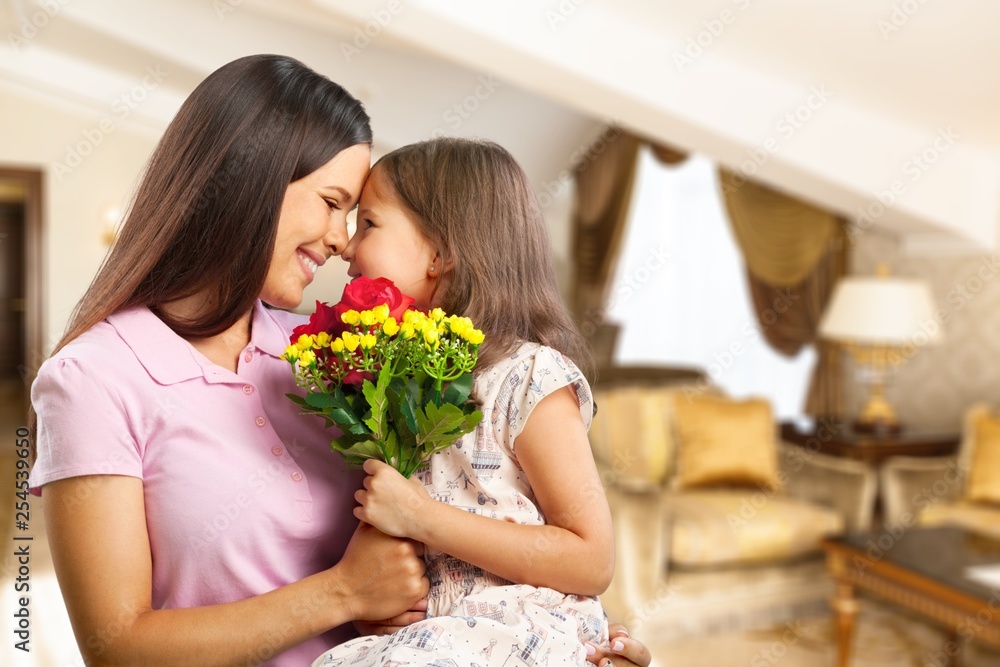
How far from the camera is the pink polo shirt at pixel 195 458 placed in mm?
1079

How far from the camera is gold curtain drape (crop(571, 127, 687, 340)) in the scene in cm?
835

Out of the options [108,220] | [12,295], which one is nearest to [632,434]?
[108,220]

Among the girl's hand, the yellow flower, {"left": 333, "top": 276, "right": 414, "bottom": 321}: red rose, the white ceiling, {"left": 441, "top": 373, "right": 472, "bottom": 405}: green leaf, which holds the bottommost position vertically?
the girl's hand

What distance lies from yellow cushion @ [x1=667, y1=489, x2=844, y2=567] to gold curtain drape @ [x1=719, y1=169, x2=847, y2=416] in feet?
6.45

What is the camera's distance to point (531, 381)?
123 centimetres

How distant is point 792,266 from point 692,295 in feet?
4.19

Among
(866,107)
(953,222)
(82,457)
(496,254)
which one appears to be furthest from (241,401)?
(953,222)

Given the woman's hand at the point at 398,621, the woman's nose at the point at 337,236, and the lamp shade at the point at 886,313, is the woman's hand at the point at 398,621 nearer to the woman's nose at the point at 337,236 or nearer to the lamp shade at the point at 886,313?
the woman's nose at the point at 337,236

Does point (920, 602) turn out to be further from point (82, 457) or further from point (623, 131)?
point (623, 131)

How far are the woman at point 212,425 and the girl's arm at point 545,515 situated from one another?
0.06m

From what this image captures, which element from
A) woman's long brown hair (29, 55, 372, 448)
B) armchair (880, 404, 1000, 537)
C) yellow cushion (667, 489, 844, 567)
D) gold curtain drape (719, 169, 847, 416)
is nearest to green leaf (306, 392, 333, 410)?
woman's long brown hair (29, 55, 372, 448)

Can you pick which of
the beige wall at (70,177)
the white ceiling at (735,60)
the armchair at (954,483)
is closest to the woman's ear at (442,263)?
the white ceiling at (735,60)

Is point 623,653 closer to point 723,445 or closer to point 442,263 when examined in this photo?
point 442,263

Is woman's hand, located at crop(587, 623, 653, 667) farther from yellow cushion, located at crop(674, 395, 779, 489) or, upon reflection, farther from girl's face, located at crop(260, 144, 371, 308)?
yellow cushion, located at crop(674, 395, 779, 489)
